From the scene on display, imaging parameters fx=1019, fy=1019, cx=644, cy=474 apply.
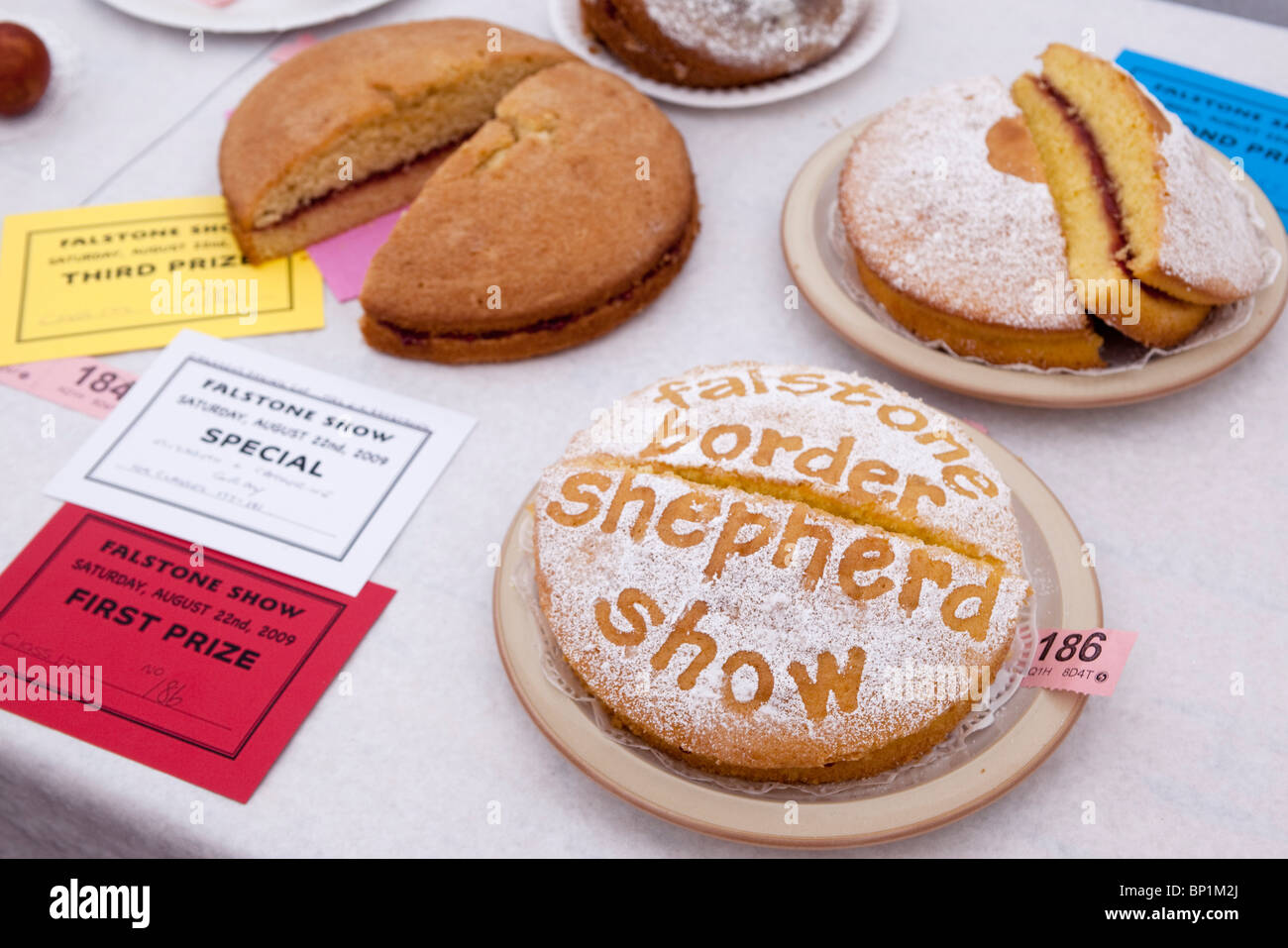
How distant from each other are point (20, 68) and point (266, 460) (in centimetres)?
95

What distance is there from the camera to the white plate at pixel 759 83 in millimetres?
1808

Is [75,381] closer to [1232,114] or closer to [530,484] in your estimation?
[530,484]

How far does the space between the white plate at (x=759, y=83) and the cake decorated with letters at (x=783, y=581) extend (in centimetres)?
88

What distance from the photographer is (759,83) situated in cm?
184

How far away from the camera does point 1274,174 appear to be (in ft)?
5.31

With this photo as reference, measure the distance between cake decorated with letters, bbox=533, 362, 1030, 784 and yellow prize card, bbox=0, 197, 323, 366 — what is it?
27.8 inches

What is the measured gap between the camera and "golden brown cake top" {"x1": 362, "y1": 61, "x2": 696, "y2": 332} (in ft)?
4.72

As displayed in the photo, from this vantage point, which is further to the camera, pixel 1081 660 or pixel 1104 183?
pixel 1104 183

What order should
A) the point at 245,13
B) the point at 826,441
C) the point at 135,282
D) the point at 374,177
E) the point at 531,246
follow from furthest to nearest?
1. the point at 245,13
2. the point at 374,177
3. the point at 135,282
4. the point at 531,246
5. the point at 826,441

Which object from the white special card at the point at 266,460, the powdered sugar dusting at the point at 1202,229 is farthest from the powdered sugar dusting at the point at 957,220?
the white special card at the point at 266,460

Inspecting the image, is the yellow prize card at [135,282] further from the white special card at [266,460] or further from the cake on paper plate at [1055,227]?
the cake on paper plate at [1055,227]

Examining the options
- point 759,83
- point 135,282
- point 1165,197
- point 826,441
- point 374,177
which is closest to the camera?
point 826,441

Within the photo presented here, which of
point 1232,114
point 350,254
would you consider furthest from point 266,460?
point 1232,114
